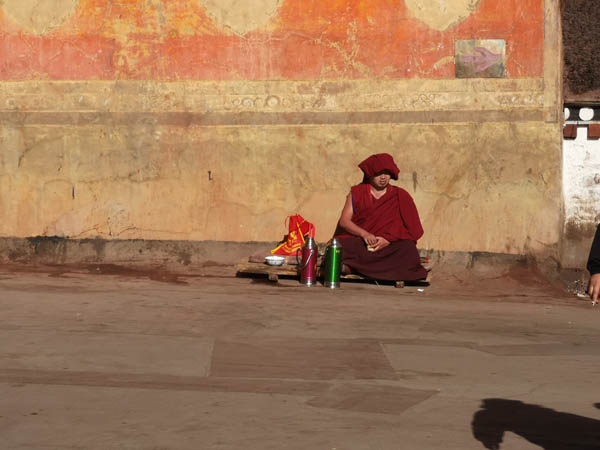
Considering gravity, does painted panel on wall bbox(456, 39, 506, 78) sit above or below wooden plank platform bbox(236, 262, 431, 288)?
above

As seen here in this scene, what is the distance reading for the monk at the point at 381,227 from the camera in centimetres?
895

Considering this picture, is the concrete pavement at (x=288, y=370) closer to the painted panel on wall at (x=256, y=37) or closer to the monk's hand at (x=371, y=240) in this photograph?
the monk's hand at (x=371, y=240)

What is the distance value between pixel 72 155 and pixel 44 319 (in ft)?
12.4

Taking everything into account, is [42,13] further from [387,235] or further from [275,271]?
[387,235]

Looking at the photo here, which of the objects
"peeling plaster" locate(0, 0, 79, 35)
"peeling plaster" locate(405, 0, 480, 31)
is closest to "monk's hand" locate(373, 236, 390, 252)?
"peeling plaster" locate(405, 0, 480, 31)

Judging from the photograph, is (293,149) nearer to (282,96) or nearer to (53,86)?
(282,96)

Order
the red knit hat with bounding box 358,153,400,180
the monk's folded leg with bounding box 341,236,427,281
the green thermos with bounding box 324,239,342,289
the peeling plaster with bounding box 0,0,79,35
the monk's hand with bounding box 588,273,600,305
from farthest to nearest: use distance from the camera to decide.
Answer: the peeling plaster with bounding box 0,0,79,35
the red knit hat with bounding box 358,153,400,180
the monk's folded leg with bounding box 341,236,427,281
the green thermos with bounding box 324,239,342,289
the monk's hand with bounding box 588,273,600,305

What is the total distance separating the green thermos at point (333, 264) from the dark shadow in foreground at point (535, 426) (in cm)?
427

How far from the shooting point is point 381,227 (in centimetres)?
918

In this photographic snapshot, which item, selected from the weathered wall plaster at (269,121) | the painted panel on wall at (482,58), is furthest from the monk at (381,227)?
the painted panel on wall at (482,58)

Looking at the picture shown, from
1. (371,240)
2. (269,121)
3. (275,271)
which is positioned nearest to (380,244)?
(371,240)

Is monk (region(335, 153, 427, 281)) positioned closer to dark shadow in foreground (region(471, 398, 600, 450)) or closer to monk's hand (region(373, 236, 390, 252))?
monk's hand (region(373, 236, 390, 252))

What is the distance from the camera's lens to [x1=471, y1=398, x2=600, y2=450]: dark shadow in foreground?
12.3 ft

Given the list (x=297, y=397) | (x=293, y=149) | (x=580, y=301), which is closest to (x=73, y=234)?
(x=293, y=149)
